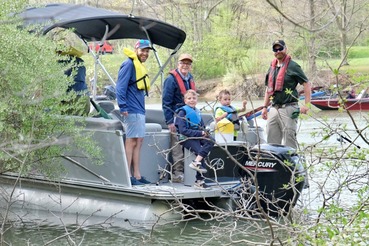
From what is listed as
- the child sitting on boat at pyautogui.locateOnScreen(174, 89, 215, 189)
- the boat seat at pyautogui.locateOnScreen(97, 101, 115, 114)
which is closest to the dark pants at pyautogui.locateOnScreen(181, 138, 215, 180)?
the child sitting on boat at pyautogui.locateOnScreen(174, 89, 215, 189)

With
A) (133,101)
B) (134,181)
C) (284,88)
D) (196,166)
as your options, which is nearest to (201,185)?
(196,166)

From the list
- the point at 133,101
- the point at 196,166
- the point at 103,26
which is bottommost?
the point at 196,166

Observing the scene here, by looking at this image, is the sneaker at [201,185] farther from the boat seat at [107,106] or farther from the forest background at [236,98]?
the boat seat at [107,106]

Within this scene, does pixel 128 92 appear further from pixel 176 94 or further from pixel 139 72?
pixel 176 94

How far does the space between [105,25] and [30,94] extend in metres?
3.06

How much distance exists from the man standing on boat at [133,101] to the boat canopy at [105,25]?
413 millimetres

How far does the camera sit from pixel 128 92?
1062 cm

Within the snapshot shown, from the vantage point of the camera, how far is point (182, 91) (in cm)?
1086

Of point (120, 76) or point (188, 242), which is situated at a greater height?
point (120, 76)

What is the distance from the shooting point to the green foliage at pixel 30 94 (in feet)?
29.8

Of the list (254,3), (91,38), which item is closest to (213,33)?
(254,3)

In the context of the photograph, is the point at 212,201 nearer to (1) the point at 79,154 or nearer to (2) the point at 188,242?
(2) the point at 188,242

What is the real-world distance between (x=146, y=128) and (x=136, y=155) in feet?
1.94

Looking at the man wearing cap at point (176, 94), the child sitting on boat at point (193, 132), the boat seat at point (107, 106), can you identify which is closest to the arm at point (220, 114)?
the child sitting on boat at point (193, 132)
